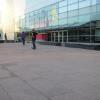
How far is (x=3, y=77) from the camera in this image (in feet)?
29.8

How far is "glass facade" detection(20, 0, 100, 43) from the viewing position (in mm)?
29844

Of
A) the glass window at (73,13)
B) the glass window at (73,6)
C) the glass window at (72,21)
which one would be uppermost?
the glass window at (73,6)

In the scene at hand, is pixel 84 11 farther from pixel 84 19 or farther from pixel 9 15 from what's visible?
pixel 9 15

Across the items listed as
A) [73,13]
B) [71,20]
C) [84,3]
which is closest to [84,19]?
[84,3]

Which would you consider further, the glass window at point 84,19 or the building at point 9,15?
the building at point 9,15

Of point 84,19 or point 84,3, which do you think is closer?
point 84,19

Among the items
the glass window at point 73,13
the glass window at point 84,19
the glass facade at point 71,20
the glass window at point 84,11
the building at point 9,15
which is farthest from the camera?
the building at point 9,15

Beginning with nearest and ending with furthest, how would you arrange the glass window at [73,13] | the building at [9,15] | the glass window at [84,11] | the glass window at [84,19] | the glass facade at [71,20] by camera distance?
the glass facade at [71,20]
the glass window at [84,11]
the glass window at [84,19]
the glass window at [73,13]
the building at [9,15]

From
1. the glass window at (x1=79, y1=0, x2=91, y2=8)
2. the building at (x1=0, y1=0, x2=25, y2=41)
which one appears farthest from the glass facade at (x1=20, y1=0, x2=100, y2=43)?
the building at (x1=0, y1=0, x2=25, y2=41)

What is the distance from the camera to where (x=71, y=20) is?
1362 inches

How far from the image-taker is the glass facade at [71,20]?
97.9ft

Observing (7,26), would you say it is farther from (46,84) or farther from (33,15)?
(46,84)

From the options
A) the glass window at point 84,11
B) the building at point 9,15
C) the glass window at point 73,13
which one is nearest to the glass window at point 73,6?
the glass window at point 73,13

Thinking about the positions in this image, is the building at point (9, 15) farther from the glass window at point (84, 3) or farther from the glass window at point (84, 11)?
the glass window at point (84, 11)
